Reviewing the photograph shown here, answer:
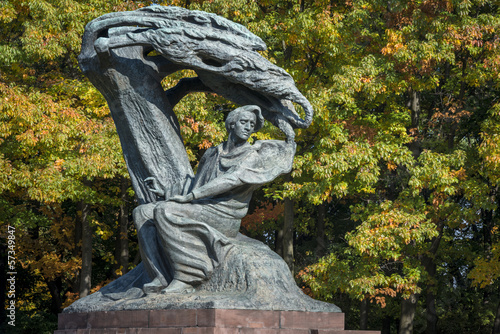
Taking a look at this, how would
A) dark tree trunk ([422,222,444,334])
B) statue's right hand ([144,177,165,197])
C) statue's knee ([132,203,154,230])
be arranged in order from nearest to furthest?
statue's knee ([132,203,154,230])
statue's right hand ([144,177,165,197])
dark tree trunk ([422,222,444,334])

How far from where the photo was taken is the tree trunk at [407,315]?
15555 millimetres

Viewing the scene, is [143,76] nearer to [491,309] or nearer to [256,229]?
[256,229]

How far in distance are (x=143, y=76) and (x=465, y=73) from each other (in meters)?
10.9

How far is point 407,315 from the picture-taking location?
15703 millimetres

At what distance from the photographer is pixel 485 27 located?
567 inches

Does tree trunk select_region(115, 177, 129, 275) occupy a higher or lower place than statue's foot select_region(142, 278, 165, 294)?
higher

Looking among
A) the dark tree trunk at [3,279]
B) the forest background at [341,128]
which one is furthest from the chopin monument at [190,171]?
the dark tree trunk at [3,279]

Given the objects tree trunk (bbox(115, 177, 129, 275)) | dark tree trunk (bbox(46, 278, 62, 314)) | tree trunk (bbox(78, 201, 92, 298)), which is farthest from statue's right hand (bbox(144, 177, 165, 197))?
dark tree trunk (bbox(46, 278, 62, 314))

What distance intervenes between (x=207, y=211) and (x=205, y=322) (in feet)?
3.89

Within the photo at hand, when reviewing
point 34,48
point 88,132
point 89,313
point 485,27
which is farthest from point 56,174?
point 485,27

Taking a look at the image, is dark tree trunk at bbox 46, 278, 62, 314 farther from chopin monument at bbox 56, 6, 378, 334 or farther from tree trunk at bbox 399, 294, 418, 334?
chopin monument at bbox 56, 6, 378, 334

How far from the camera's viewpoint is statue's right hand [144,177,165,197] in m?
6.67

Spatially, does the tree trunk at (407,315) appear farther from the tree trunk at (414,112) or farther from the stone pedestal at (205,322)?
the stone pedestal at (205,322)

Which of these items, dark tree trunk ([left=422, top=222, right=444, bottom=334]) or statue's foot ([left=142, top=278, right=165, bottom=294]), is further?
dark tree trunk ([left=422, top=222, right=444, bottom=334])
